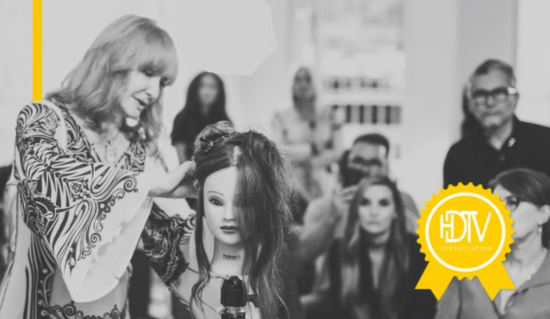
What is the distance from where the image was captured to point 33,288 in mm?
1104

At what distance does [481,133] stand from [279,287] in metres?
0.52

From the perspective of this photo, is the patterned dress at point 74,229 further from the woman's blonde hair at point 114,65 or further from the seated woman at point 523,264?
the seated woman at point 523,264

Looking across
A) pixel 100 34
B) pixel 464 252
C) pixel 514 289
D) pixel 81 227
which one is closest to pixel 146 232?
pixel 81 227

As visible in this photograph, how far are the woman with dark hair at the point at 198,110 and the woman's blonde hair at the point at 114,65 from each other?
96 mm

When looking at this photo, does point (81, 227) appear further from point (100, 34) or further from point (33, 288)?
point (100, 34)

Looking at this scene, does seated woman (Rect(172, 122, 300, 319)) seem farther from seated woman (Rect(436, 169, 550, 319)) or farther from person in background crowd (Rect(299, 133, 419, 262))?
person in background crowd (Rect(299, 133, 419, 262))

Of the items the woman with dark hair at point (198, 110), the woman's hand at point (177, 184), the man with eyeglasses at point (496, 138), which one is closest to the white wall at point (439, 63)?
the man with eyeglasses at point (496, 138)

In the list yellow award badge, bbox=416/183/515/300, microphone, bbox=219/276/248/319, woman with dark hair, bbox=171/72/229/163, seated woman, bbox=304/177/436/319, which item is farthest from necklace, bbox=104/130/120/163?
seated woman, bbox=304/177/436/319

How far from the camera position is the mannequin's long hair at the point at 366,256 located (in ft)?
5.60

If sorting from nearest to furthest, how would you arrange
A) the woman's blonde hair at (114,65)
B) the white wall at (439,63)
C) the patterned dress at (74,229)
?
the patterned dress at (74,229) < the woman's blonde hair at (114,65) < the white wall at (439,63)

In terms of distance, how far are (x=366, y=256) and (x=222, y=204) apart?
88 centimetres

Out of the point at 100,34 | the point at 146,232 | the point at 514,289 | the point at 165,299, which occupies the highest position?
the point at 100,34

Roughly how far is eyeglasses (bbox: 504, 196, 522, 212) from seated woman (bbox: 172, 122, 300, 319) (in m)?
0.40

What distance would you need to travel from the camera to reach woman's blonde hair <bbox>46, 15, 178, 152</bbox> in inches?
42.9
